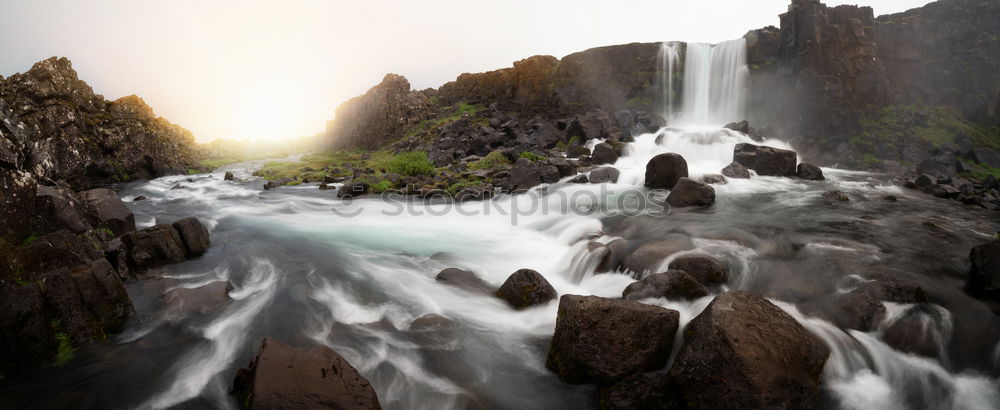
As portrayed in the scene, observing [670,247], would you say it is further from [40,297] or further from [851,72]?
→ [851,72]

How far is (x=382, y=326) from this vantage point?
6.53 metres

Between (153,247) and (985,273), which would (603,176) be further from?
(153,247)

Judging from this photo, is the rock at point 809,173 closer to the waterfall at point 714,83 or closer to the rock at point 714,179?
the rock at point 714,179

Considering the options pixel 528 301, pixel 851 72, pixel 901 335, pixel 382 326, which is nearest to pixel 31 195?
pixel 382 326

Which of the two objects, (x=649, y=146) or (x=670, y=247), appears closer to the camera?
(x=670, y=247)

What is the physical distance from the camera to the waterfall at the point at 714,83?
38.6m

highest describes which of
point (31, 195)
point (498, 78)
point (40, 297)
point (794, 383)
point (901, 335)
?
point (498, 78)

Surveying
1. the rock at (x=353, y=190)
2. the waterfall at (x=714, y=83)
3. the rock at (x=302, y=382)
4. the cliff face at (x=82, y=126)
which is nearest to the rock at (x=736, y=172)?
the rock at (x=353, y=190)

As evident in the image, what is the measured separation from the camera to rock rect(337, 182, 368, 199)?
66.0 ft

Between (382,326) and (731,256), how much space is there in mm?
6401

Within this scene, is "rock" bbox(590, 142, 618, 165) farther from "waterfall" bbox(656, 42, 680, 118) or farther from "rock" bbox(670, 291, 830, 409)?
"waterfall" bbox(656, 42, 680, 118)

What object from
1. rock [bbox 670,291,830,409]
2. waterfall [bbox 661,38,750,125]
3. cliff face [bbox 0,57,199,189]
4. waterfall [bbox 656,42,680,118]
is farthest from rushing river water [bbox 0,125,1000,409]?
waterfall [bbox 656,42,680,118]

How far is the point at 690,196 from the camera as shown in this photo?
41.7ft

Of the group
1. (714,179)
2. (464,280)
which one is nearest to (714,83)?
(714,179)
